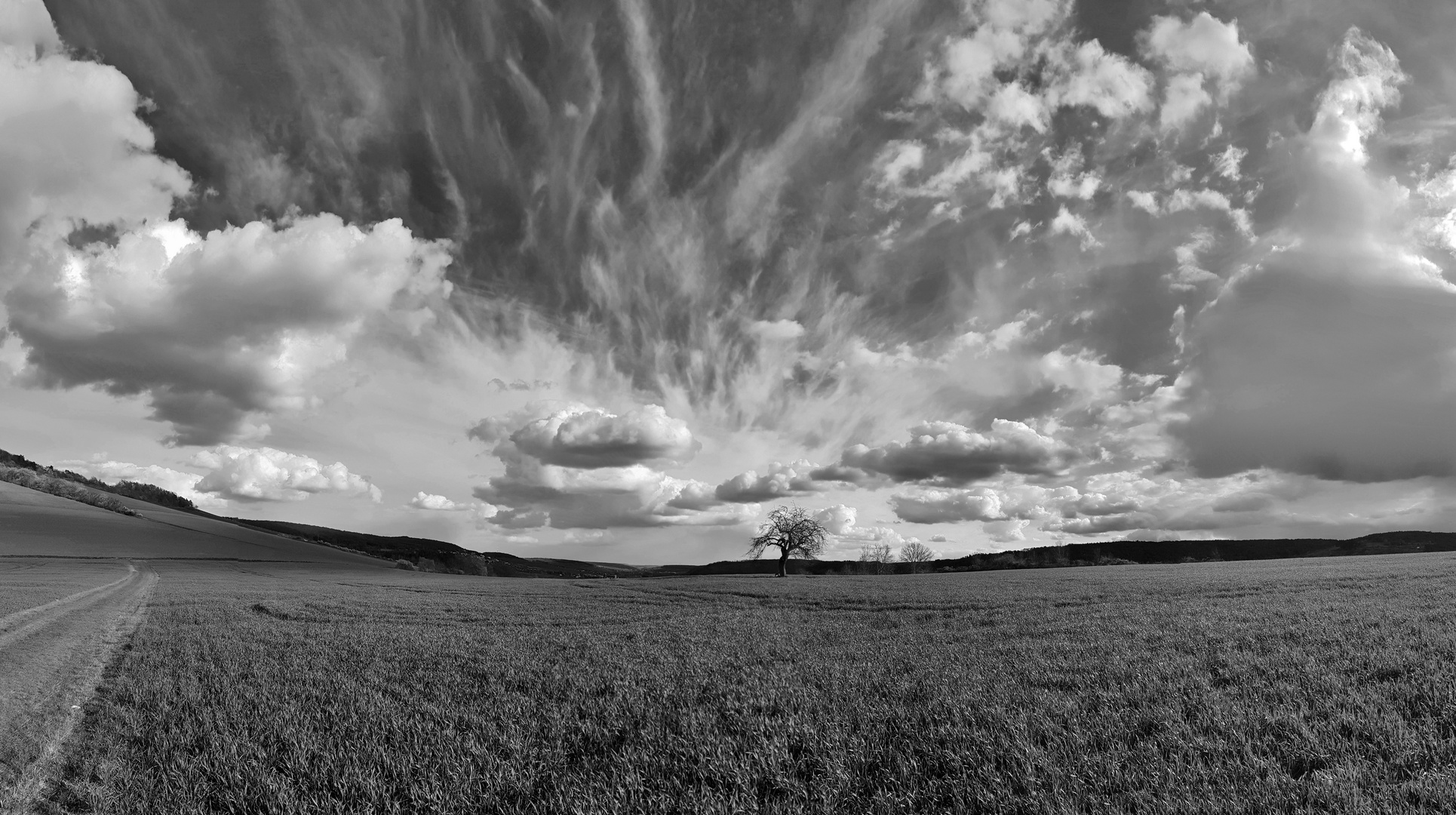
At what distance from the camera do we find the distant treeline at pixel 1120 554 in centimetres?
13050

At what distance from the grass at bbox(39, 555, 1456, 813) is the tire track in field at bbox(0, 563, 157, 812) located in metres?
0.48

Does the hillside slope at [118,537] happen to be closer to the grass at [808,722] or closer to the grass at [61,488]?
the grass at [61,488]

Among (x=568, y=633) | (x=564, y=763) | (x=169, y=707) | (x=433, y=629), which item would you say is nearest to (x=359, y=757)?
(x=564, y=763)

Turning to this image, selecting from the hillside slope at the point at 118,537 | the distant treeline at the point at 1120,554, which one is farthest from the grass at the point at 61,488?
the distant treeline at the point at 1120,554

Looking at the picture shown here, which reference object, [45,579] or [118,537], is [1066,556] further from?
[118,537]

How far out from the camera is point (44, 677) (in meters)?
14.2

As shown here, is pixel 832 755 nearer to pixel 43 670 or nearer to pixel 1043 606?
pixel 43 670

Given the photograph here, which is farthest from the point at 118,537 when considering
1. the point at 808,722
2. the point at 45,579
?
the point at 808,722

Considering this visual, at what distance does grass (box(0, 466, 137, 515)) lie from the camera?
14775cm

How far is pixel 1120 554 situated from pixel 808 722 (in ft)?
705

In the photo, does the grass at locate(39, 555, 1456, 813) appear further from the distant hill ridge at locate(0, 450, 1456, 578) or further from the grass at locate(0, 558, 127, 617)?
the distant hill ridge at locate(0, 450, 1456, 578)

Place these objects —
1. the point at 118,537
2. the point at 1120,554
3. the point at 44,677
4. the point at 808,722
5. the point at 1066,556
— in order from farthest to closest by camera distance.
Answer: the point at 1120,554
the point at 1066,556
the point at 118,537
the point at 44,677
the point at 808,722

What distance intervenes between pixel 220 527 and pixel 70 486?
135 ft

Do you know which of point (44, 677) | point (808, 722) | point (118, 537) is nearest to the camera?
point (808, 722)
